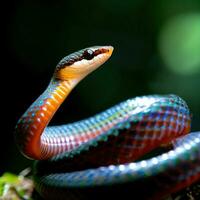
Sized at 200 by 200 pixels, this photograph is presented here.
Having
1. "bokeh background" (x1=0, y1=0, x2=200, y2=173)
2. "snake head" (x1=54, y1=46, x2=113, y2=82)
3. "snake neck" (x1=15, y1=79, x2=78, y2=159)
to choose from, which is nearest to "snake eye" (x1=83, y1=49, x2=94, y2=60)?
"snake head" (x1=54, y1=46, x2=113, y2=82)

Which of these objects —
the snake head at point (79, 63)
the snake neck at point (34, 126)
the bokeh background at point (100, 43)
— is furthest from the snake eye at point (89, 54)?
the bokeh background at point (100, 43)

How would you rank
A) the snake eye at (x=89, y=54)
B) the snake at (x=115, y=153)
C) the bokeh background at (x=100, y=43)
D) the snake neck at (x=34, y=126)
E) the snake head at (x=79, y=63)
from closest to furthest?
1. the snake at (x=115, y=153)
2. the snake neck at (x=34, y=126)
3. the snake head at (x=79, y=63)
4. the snake eye at (x=89, y=54)
5. the bokeh background at (x=100, y=43)

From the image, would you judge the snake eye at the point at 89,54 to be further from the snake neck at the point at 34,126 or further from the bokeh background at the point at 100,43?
the bokeh background at the point at 100,43

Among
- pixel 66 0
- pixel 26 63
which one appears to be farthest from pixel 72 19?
pixel 26 63

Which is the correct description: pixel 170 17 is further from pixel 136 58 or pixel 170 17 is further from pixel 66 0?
pixel 66 0

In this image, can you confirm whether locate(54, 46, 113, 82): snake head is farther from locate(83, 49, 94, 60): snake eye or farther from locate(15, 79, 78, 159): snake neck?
locate(15, 79, 78, 159): snake neck

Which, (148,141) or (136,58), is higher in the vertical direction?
(148,141)
